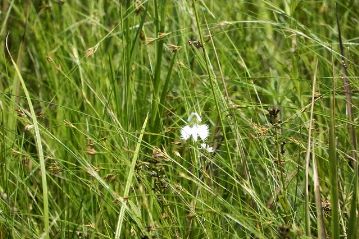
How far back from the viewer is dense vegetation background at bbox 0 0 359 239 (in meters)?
1.65

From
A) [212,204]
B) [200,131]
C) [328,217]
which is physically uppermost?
[200,131]

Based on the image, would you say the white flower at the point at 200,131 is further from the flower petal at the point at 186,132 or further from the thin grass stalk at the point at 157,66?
the thin grass stalk at the point at 157,66

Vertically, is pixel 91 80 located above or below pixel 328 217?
above

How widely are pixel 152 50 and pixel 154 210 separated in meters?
0.89

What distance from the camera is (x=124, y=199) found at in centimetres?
153

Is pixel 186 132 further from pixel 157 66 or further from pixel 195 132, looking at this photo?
pixel 157 66

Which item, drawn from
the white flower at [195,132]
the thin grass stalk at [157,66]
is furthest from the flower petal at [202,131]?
the thin grass stalk at [157,66]

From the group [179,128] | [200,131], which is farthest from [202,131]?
[179,128]

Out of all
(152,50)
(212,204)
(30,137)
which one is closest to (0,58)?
(30,137)

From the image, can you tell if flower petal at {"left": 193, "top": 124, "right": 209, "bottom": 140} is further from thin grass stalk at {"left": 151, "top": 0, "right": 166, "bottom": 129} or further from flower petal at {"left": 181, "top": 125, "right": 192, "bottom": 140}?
thin grass stalk at {"left": 151, "top": 0, "right": 166, "bottom": 129}

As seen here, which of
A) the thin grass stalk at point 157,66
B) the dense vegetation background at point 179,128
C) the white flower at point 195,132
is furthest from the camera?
the thin grass stalk at point 157,66

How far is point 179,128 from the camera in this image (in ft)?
6.78

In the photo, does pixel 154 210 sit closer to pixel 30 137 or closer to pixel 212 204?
pixel 212 204

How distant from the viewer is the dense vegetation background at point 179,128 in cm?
165
